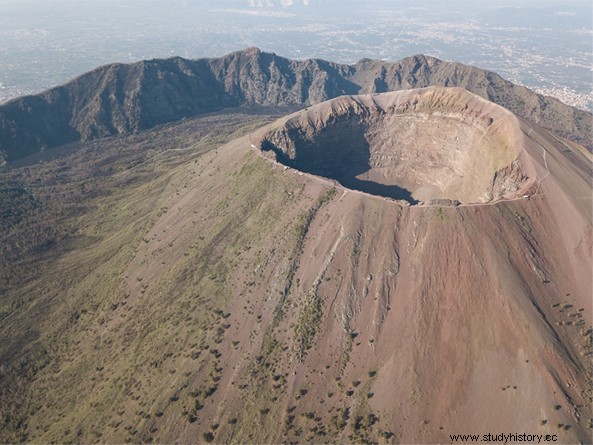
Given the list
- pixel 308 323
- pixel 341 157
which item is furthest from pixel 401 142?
pixel 308 323

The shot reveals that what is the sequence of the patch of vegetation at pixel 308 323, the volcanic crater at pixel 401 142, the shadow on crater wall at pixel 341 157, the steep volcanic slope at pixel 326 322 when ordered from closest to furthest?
the steep volcanic slope at pixel 326 322 → the patch of vegetation at pixel 308 323 → the volcanic crater at pixel 401 142 → the shadow on crater wall at pixel 341 157

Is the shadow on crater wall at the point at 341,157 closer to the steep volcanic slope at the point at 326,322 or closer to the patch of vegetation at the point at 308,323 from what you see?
the steep volcanic slope at the point at 326,322

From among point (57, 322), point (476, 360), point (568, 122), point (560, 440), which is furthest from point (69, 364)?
point (568, 122)

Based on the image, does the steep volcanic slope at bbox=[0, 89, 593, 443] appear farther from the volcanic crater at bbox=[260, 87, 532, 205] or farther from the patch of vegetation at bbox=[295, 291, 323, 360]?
the volcanic crater at bbox=[260, 87, 532, 205]

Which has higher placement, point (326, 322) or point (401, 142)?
point (401, 142)

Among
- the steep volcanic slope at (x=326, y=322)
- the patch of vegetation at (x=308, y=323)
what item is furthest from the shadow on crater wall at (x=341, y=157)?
the patch of vegetation at (x=308, y=323)

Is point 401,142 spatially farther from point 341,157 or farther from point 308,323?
point 308,323
